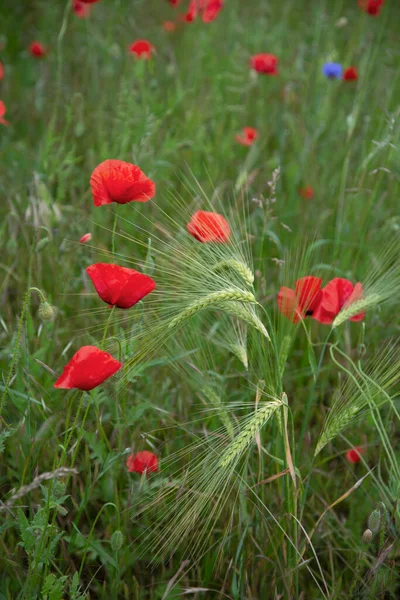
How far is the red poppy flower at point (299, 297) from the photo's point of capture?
125cm

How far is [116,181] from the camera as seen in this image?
1243mm

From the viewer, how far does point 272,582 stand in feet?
4.13

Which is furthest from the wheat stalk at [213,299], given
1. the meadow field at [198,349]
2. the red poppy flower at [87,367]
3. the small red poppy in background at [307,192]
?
the small red poppy in background at [307,192]

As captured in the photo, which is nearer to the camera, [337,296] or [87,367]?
[87,367]

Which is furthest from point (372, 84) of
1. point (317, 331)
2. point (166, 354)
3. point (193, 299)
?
point (193, 299)

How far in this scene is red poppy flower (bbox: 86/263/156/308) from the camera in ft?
3.57

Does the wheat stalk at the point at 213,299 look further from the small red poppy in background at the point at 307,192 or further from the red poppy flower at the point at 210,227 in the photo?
the small red poppy in background at the point at 307,192

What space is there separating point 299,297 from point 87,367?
0.47 m

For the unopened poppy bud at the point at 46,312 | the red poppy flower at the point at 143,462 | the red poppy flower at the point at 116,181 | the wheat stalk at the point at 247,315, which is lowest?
the red poppy flower at the point at 143,462

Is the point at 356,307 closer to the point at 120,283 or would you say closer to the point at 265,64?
the point at 120,283

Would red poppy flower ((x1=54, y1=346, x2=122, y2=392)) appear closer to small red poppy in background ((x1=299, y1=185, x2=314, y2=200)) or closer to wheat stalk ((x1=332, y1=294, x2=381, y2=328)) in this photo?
wheat stalk ((x1=332, y1=294, x2=381, y2=328))

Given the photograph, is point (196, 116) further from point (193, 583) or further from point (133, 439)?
point (193, 583)

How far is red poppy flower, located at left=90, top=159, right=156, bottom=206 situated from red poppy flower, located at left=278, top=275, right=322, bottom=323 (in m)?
0.31

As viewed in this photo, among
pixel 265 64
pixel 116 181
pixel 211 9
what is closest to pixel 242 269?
pixel 116 181
